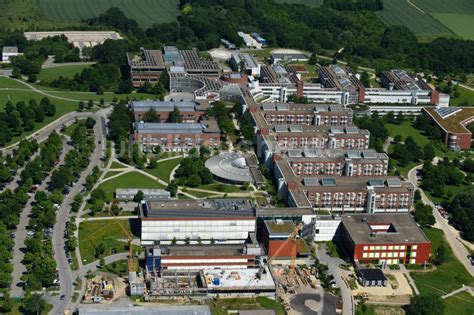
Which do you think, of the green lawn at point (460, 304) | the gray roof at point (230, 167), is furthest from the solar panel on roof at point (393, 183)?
the green lawn at point (460, 304)

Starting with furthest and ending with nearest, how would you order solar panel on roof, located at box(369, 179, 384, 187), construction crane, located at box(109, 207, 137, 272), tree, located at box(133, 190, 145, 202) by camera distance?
solar panel on roof, located at box(369, 179, 384, 187) → tree, located at box(133, 190, 145, 202) → construction crane, located at box(109, 207, 137, 272)

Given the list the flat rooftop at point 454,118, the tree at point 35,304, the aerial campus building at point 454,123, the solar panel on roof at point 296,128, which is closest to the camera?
the tree at point 35,304

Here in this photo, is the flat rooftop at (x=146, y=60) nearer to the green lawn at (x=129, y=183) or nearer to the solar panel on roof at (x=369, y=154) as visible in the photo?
the green lawn at (x=129, y=183)

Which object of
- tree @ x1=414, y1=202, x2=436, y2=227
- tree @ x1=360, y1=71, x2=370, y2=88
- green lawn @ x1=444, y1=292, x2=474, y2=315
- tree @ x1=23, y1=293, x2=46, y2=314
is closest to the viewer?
tree @ x1=23, y1=293, x2=46, y2=314

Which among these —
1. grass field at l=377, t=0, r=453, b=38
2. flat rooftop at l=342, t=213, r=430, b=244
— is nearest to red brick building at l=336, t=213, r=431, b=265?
flat rooftop at l=342, t=213, r=430, b=244

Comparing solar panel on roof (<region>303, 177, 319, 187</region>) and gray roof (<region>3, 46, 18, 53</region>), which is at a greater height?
gray roof (<region>3, 46, 18, 53</region>)

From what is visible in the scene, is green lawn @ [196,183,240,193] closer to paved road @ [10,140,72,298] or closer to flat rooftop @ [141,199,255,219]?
flat rooftop @ [141,199,255,219]
